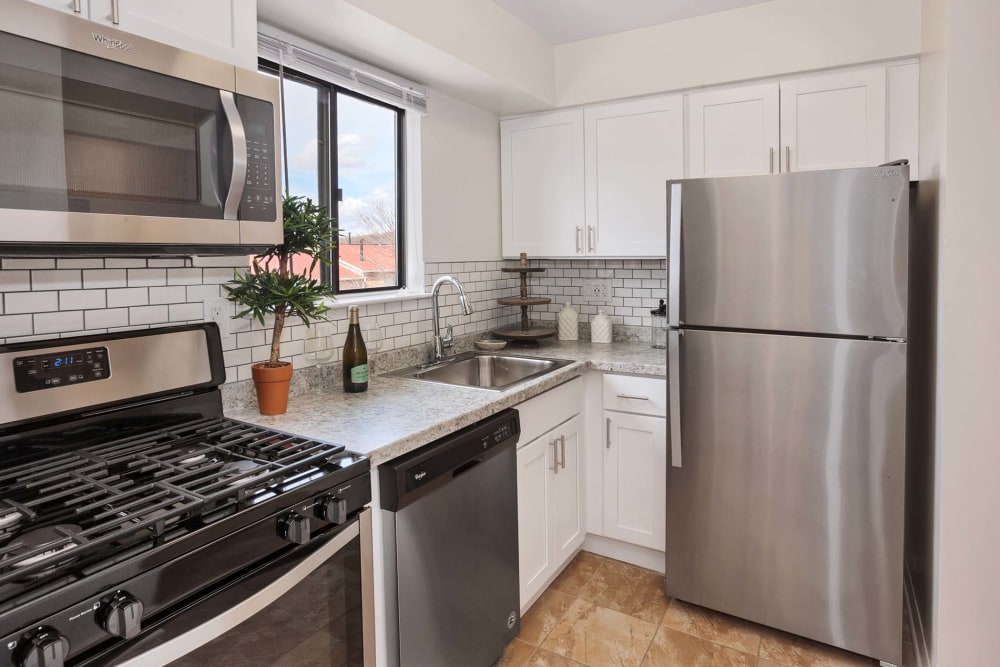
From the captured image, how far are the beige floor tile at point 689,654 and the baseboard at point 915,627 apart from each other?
52 centimetres

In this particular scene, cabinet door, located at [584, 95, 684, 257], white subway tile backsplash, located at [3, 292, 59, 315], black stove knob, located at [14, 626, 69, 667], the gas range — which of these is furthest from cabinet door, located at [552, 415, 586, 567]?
black stove knob, located at [14, 626, 69, 667]

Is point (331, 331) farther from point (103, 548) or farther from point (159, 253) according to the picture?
point (103, 548)

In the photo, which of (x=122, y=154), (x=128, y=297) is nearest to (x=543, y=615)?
(x=128, y=297)

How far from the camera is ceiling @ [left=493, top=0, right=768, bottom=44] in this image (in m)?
2.58

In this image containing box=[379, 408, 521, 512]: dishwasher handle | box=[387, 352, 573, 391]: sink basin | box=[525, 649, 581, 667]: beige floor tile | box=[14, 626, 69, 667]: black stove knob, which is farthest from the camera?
box=[387, 352, 573, 391]: sink basin

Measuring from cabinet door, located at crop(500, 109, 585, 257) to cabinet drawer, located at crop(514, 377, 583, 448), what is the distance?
2.68 feet

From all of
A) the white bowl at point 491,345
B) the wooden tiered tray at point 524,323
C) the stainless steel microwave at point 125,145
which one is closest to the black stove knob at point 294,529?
the stainless steel microwave at point 125,145

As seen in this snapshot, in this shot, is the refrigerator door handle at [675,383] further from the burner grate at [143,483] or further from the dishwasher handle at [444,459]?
the burner grate at [143,483]

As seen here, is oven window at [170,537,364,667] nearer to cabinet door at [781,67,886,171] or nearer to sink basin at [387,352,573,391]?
sink basin at [387,352,573,391]

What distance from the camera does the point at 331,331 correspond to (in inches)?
88.3

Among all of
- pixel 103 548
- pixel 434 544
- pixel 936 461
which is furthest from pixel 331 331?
pixel 936 461

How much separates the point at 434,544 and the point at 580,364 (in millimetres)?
1137

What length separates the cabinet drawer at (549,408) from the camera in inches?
87.5

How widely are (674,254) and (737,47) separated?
107 centimetres
